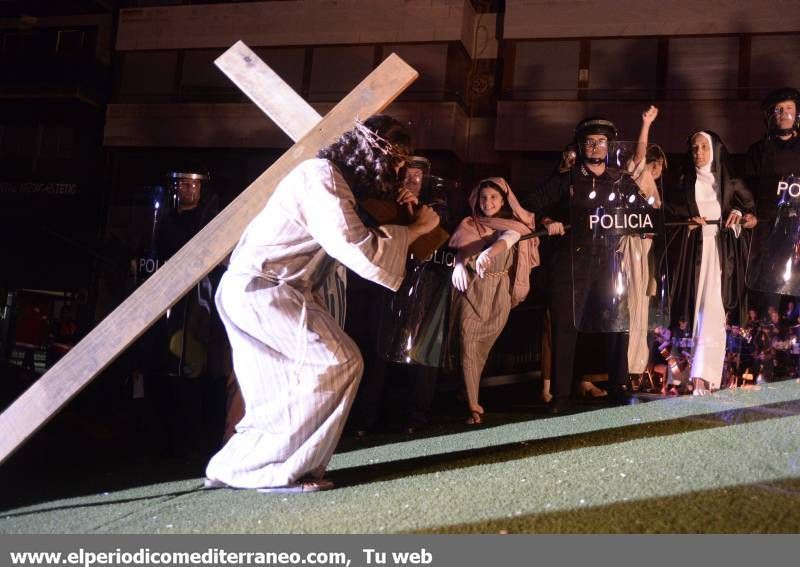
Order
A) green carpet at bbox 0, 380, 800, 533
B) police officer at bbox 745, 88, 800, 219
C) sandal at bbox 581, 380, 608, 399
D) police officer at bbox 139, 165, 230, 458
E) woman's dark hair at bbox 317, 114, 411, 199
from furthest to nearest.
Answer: sandal at bbox 581, 380, 608, 399
police officer at bbox 139, 165, 230, 458
police officer at bbox 745, 88, 800, 219
woman's dark hair at bbox 317, 114, 411, 199
green carpet at bbox 0, 380, 800, 533

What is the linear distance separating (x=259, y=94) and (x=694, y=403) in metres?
3.16

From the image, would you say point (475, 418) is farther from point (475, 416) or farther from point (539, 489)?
point (539, 489)

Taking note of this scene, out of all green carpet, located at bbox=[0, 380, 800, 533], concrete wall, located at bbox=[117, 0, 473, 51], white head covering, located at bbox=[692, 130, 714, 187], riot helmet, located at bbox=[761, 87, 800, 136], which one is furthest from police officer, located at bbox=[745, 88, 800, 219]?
concrete wall, located at bbox=[117, 0, 473, 51]

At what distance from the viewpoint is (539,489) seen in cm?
328

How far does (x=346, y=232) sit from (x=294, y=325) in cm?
51

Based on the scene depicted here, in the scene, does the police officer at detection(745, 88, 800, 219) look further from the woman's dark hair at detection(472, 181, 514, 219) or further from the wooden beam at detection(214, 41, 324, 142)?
the wooden beam at detection(214, 41, 324, 142)

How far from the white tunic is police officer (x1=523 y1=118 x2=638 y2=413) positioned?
49cm

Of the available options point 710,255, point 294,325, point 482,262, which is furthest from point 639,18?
point 294,325

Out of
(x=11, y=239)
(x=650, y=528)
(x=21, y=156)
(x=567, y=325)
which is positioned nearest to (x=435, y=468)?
(x=650, y=528)

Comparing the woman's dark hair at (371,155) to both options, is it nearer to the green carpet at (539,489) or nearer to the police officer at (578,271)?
the green carpet at (539,489)

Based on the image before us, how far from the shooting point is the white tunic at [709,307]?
17.4 feet

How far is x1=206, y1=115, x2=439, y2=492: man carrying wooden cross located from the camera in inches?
140

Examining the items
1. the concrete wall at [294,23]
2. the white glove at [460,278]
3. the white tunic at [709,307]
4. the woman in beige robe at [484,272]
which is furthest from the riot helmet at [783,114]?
the concrete wall at [294,23]

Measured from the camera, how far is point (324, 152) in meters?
3.81
